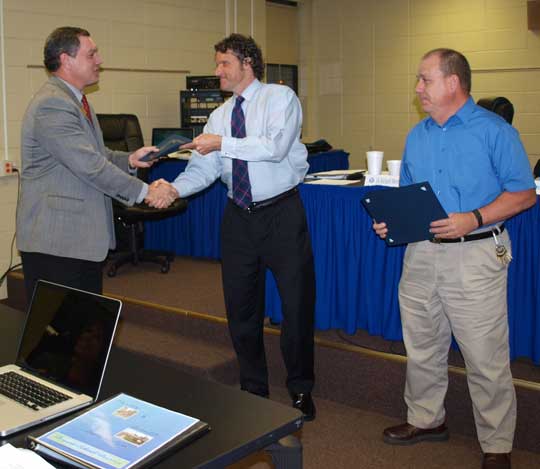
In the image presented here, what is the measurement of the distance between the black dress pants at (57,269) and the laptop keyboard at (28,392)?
3.52 ft

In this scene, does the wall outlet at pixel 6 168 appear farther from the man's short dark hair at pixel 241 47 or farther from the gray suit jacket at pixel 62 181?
the man's short dark hair at pixel 241 47

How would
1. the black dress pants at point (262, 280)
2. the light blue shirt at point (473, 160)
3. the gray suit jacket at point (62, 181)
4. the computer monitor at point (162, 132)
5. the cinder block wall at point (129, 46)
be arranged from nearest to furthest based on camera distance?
the light blue shirt at point (473, 160)
the gray suit jacket at point (62, 181)
the black dress pants at point (262, 280)
the cinder block wall at point (129, 46)
the computer monitor at point (162, 132)

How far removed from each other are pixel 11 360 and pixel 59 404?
39cm

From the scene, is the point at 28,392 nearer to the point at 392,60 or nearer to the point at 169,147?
the point at 169,147

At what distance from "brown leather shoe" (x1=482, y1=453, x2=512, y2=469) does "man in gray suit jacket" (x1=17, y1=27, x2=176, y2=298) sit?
1.64 meters

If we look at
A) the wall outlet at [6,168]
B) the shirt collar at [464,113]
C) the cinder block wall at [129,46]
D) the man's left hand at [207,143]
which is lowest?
the wall outlet at [6,168]

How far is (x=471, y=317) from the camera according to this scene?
2.57 metres

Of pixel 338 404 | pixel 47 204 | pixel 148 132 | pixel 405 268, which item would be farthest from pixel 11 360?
pixel 148 132

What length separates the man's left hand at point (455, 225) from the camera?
245 centimetres

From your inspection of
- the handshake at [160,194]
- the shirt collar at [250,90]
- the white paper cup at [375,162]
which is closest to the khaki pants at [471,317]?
the white paper cup at [375,162]

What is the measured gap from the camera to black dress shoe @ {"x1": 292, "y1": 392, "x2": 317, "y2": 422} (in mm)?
3207

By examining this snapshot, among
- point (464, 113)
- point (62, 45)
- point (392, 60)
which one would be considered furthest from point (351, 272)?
point (392, 60)

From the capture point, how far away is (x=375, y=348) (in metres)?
3.53

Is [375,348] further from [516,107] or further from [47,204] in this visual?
[516,107]
